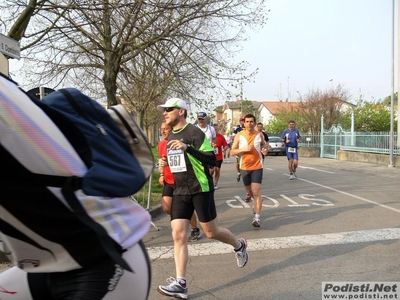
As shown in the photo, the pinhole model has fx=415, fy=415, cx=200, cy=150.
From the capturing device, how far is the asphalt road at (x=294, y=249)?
424 centimetres

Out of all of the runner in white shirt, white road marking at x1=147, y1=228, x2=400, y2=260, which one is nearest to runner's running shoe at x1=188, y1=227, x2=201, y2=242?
white road marking at x1=147, y1=228, x2=400, y2=260

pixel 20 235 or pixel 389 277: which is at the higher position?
pixel 20 235

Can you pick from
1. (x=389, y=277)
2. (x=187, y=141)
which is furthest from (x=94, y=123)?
(x=389, y=277)

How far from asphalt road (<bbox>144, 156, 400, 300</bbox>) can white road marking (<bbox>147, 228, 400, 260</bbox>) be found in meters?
0.01

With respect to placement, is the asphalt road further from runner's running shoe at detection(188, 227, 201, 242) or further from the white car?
the white car

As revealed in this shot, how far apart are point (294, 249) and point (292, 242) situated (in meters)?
0.36

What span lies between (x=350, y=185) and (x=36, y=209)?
11.6 m

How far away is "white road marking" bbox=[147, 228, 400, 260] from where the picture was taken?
217 inches

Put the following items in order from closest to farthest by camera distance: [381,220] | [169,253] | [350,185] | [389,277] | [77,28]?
1. [389,277]
2. [169,253]
3. [381,220]
4. [77,28]
5. [350,185]

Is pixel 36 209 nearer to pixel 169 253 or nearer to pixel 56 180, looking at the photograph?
pixel 56 180

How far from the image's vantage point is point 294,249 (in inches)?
215

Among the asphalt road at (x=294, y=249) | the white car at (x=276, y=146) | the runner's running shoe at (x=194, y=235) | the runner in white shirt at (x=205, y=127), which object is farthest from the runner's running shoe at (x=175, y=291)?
the white car at (x=276, y=146)

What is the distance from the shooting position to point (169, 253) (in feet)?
18.1

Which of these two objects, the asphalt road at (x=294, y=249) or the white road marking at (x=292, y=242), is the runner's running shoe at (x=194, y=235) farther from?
the white road marking at (x=292, y=242)
